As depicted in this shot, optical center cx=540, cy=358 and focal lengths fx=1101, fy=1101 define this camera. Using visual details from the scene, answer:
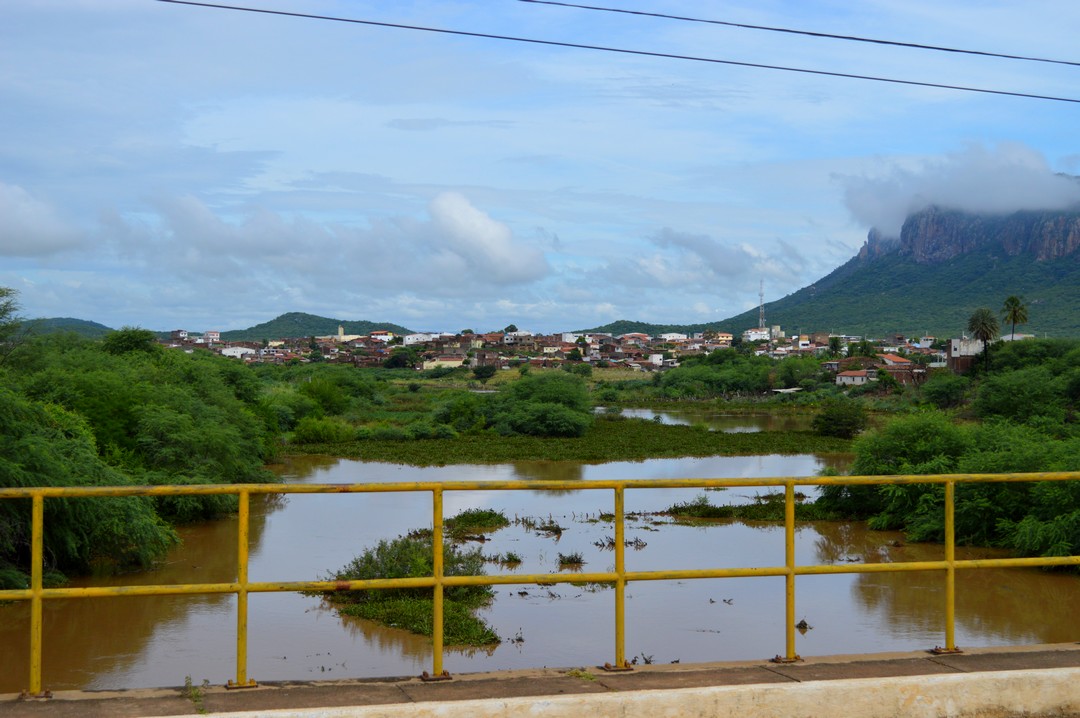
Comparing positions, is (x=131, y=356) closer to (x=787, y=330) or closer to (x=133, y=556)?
(x=133, y=556)

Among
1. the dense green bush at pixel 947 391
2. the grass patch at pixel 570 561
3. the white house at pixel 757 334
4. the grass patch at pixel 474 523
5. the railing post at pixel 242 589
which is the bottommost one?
the grass patch at pixel 570 561

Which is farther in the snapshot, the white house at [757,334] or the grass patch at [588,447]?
the white house at [757,334]

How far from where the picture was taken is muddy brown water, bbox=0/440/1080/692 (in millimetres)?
12055

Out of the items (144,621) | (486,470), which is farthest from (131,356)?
(144,621)

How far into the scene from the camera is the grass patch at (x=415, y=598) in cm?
1321

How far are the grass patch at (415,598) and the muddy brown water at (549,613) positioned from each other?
259 mm

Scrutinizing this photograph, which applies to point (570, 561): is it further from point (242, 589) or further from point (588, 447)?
point (588, 447)

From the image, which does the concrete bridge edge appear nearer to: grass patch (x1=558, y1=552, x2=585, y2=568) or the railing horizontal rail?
the railing horizontal rail

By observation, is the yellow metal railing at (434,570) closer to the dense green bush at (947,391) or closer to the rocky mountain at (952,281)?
the dense green bush at (947,391)

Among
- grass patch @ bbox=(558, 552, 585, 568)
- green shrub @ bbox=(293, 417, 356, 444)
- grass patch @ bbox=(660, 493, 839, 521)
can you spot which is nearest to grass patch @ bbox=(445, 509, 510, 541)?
grass patch @ bbox=(558, 552, 585, 568)

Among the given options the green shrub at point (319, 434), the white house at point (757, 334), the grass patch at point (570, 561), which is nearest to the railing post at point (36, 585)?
the grass patch at point (570, 561)

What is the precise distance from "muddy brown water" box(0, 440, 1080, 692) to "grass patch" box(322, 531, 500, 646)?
259 millimetres

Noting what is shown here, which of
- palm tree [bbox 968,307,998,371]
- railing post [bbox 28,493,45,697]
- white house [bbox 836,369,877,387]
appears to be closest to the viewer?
railing post [bbox 28,493,45,697]

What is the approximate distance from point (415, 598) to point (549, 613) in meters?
1.83
